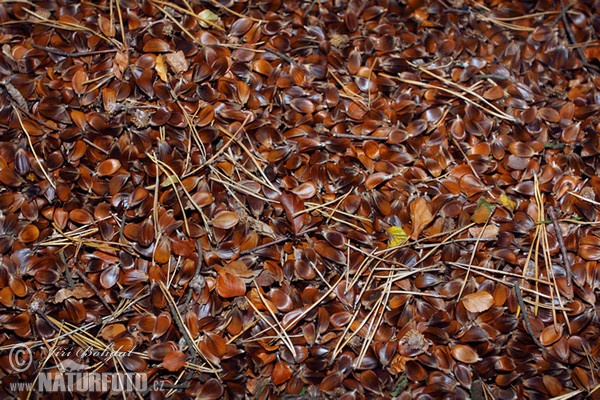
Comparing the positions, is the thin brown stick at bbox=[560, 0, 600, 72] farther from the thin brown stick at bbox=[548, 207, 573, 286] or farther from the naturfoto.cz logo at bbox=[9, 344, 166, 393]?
the naturfoto.cz logo at bbox=[9, 344, 166, 393]

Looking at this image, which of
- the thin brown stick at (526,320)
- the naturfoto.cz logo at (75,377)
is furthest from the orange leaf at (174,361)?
the thin brown stick at (526,320)

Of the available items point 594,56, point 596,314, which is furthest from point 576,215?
point 594,56

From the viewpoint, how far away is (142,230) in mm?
1139

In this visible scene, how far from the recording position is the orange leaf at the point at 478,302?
1131mm

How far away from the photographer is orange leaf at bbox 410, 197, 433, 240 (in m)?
1.17

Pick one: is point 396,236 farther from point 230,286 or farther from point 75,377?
point 75,377

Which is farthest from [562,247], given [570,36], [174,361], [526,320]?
[174,361]

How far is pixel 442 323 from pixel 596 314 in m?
0.35

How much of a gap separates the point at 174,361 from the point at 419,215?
619mm

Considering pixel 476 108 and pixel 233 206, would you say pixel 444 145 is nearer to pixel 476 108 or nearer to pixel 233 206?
pixel 476 108

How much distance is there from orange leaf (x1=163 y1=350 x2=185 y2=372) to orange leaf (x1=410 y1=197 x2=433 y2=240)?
56 centimetres

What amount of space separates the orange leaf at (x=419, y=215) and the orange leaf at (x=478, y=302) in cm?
18

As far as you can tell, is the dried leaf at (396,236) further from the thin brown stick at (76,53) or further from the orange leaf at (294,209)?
the thin brown stick at (76,53)

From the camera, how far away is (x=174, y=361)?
42.1 inches
